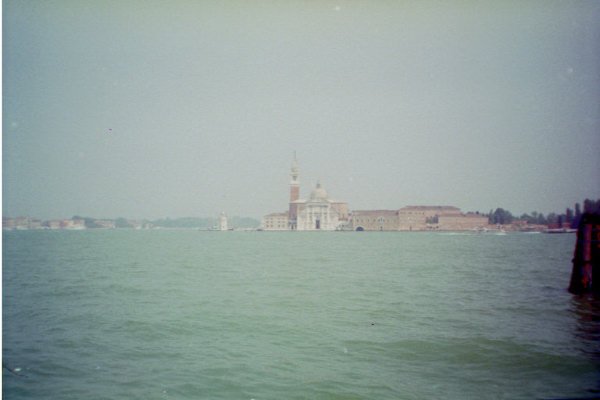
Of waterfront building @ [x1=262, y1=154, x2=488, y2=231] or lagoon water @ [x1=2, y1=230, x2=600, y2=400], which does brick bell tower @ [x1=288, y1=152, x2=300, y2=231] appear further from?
lagoon water @ [x1=2, y1=230, x2=600, y2=400]

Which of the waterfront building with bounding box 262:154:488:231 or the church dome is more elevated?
the church dome

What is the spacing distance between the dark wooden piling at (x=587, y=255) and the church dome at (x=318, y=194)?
61.3 m

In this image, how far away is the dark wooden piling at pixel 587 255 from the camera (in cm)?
779

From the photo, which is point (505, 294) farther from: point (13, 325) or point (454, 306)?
point (13, 325)

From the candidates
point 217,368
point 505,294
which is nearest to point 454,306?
point 505,294

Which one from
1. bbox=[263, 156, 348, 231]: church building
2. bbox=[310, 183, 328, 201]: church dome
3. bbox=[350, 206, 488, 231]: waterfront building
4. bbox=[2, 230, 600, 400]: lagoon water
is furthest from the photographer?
bbox=[310, 183, 328, 201]: church dome

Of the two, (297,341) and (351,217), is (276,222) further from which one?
(297,341)

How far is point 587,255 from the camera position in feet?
26.1

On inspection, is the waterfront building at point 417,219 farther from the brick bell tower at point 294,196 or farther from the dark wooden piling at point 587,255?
the dark wooden piling at point 587,255

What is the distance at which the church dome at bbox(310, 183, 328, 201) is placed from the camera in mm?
70319

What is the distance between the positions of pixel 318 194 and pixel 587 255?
64862 mm

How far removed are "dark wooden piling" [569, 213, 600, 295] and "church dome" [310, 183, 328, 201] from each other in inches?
2412

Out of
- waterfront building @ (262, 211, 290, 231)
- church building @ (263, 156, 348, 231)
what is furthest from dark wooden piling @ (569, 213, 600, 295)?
waterfront building @ (262, 211, 290, 231)

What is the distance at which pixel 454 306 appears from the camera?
848cm
